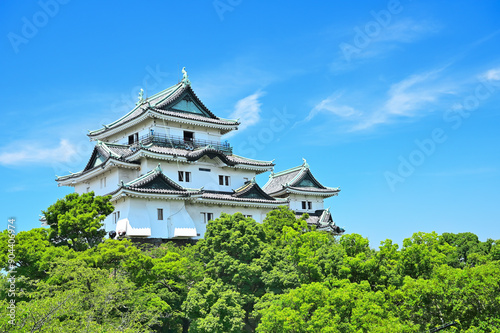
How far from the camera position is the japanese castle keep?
34.4m

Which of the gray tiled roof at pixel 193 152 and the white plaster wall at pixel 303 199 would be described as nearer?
the gray tiled roof at pixel 193 152

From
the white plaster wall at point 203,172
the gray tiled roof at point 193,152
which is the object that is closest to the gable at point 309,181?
the white plaster wall at point 203,172

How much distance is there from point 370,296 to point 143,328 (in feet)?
31.6

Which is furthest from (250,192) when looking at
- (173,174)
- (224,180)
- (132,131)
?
(132,131)

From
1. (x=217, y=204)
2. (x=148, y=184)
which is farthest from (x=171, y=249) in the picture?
(x=217, y=204)

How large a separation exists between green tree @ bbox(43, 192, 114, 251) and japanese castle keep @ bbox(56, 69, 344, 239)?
15.4ft

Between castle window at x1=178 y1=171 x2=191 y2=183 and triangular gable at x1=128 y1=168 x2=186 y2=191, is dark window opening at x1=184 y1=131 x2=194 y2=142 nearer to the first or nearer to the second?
castle window at x1=178 y1=171 x2=191 y2=183

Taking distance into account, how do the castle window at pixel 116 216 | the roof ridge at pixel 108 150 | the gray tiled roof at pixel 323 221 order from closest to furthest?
1. the castle window at pixel 116 216
2. the roof ridge at pixel 108 150
3. the gray tiled roof at pixel 323 221

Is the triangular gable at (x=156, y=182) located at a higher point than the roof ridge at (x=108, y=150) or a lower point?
lower

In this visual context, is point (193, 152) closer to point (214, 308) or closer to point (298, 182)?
point (298, 182)

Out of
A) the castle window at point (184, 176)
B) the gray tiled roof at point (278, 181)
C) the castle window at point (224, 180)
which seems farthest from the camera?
the gray tiled roof at point (278, 181)

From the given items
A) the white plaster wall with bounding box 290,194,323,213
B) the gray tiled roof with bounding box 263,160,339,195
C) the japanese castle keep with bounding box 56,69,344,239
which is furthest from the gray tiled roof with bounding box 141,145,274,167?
the white plaster wall with bounding box 290,194,323,213

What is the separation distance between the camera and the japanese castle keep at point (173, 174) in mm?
34375

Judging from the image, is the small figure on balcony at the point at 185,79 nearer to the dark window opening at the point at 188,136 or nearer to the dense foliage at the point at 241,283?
the dark window opening at the point at 188,136
